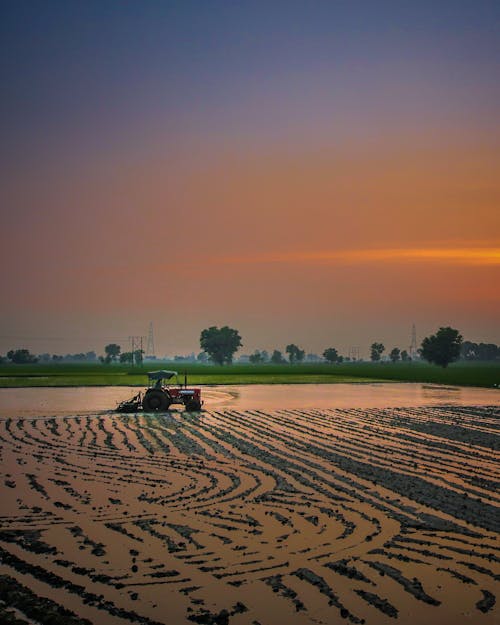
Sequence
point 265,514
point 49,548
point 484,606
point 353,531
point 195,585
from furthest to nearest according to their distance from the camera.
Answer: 1. point 265,514
2. point 353,531
3. point 49,548
4. point 195,585
5. point 484,606

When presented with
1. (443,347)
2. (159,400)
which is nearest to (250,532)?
(159,400)

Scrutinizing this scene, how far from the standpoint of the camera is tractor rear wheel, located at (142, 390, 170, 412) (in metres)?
33.1

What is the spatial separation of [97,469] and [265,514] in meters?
6.17

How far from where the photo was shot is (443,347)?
162 metres

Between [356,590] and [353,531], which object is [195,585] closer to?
[356,590]

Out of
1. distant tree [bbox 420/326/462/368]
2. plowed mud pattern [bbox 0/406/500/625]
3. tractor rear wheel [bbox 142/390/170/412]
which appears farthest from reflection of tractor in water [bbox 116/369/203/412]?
distant tree [bbox 420/326/462/368]

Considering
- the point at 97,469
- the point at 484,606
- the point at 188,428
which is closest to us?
the point at 484,606

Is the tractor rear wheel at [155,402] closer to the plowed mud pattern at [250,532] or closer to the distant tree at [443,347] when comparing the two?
the plowed mud pattern at [250,532]

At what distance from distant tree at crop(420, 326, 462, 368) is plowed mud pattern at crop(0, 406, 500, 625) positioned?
145 metres

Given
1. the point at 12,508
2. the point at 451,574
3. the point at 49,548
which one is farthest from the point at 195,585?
the point at 12,508

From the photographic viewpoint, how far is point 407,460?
61.1ft

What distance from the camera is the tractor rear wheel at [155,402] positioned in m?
33.1

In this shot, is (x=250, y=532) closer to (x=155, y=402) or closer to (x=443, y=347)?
(x=155, y=402)

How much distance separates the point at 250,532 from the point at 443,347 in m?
158
